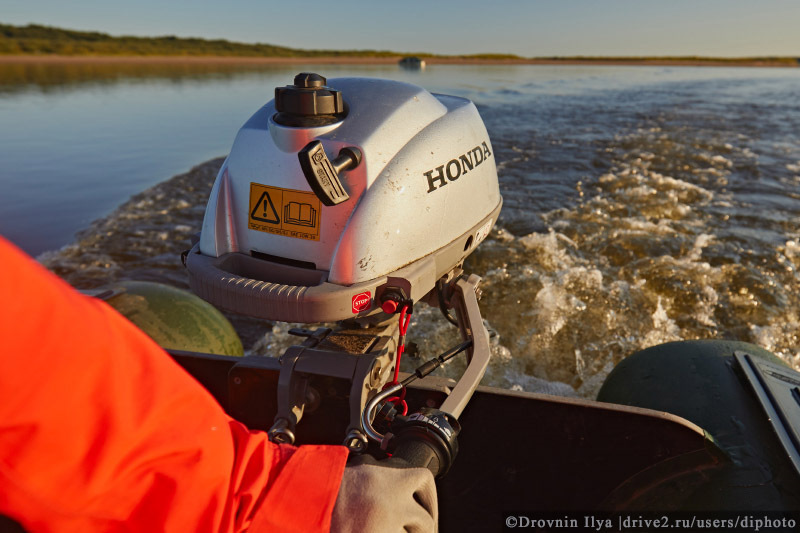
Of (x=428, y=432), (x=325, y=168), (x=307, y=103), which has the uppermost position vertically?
(x=307, y=103)

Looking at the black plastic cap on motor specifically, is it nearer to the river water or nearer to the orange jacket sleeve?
the orange jacket sleeve

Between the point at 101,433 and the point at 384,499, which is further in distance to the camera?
the point at 384,499

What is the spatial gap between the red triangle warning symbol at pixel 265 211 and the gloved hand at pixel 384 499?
968 mm

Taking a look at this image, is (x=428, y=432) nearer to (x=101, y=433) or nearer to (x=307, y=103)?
(x=101, y=433)

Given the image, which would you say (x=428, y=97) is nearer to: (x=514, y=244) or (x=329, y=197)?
(x=329, y=197)

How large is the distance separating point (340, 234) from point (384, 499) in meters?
0.94

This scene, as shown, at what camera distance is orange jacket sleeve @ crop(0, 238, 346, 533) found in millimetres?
624

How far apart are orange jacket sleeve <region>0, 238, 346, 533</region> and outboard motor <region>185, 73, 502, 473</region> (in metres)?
0.65

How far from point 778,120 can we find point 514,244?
1159 cm

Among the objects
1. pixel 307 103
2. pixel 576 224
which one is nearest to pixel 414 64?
pixel 576 224

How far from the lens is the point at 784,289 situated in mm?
4797

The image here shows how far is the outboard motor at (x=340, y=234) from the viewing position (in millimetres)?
1683

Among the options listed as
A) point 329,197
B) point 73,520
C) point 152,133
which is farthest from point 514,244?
point 152,133

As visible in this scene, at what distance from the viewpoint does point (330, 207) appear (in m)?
1.75
